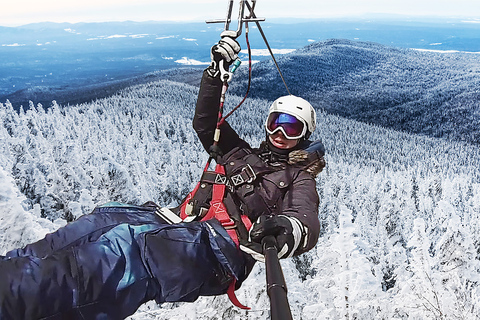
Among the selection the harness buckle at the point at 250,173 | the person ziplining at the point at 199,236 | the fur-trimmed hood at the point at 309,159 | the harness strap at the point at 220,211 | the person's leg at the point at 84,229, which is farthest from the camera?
the fur-trimmed hood at the point at 309,159

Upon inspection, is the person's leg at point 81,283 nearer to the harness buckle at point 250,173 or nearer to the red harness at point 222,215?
the red harness at point 222,215

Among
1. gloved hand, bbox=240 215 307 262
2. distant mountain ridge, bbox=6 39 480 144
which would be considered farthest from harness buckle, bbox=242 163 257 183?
distant mountain ridge, bbox=6 39 480 144

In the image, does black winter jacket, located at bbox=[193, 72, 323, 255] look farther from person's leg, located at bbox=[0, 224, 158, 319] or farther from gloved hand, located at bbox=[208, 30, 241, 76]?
person's leg, located at bbox=[0, 224, 158, 319]

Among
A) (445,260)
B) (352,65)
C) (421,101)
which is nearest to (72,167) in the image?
(445,260)

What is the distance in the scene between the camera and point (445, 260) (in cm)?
641

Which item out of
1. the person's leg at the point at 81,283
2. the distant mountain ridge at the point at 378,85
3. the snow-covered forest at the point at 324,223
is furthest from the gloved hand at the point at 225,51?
the distant mountain ridge at the point at 378,85

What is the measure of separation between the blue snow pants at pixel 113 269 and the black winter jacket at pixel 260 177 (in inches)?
24.2

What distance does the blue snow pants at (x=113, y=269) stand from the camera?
7.37ft

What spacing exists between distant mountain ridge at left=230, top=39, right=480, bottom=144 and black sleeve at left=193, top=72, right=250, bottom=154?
45930 millimetres

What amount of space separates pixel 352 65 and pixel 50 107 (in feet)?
266

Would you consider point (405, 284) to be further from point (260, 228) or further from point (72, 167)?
point (72, 167)

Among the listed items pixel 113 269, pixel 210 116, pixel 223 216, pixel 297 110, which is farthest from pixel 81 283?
pixel 297 110

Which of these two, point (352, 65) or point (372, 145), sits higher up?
point (352, 65)

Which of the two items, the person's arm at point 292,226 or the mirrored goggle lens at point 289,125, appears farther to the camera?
the mirrored goggle lens at point 289,125
